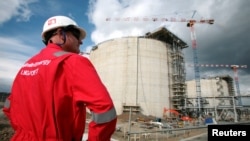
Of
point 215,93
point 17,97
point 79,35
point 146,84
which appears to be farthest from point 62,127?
point 215,93

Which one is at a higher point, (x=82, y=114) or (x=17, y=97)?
(x=17, y=97)

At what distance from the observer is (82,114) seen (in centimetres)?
151

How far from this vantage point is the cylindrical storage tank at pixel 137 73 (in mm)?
33656

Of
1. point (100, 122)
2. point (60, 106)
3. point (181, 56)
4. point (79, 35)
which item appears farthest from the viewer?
point (181, 56)

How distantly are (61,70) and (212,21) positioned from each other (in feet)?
216

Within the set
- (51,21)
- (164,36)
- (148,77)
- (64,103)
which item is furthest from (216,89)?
(64,103)

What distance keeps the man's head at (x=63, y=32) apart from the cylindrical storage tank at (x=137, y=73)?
31626mm

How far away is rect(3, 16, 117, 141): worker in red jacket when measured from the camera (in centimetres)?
134

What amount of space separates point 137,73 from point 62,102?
110 ft

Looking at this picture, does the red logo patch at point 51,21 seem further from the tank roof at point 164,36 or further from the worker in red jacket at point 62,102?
the tank roof at point 164,36

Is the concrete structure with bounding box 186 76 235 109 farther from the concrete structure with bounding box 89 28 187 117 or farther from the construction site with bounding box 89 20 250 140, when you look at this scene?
the concrete structure with bounding box 89 28 187 117

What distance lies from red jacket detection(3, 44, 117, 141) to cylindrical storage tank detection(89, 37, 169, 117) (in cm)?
3193

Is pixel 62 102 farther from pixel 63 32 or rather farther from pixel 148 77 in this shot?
pixel 148 77

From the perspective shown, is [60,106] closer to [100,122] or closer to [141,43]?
[100,122]
